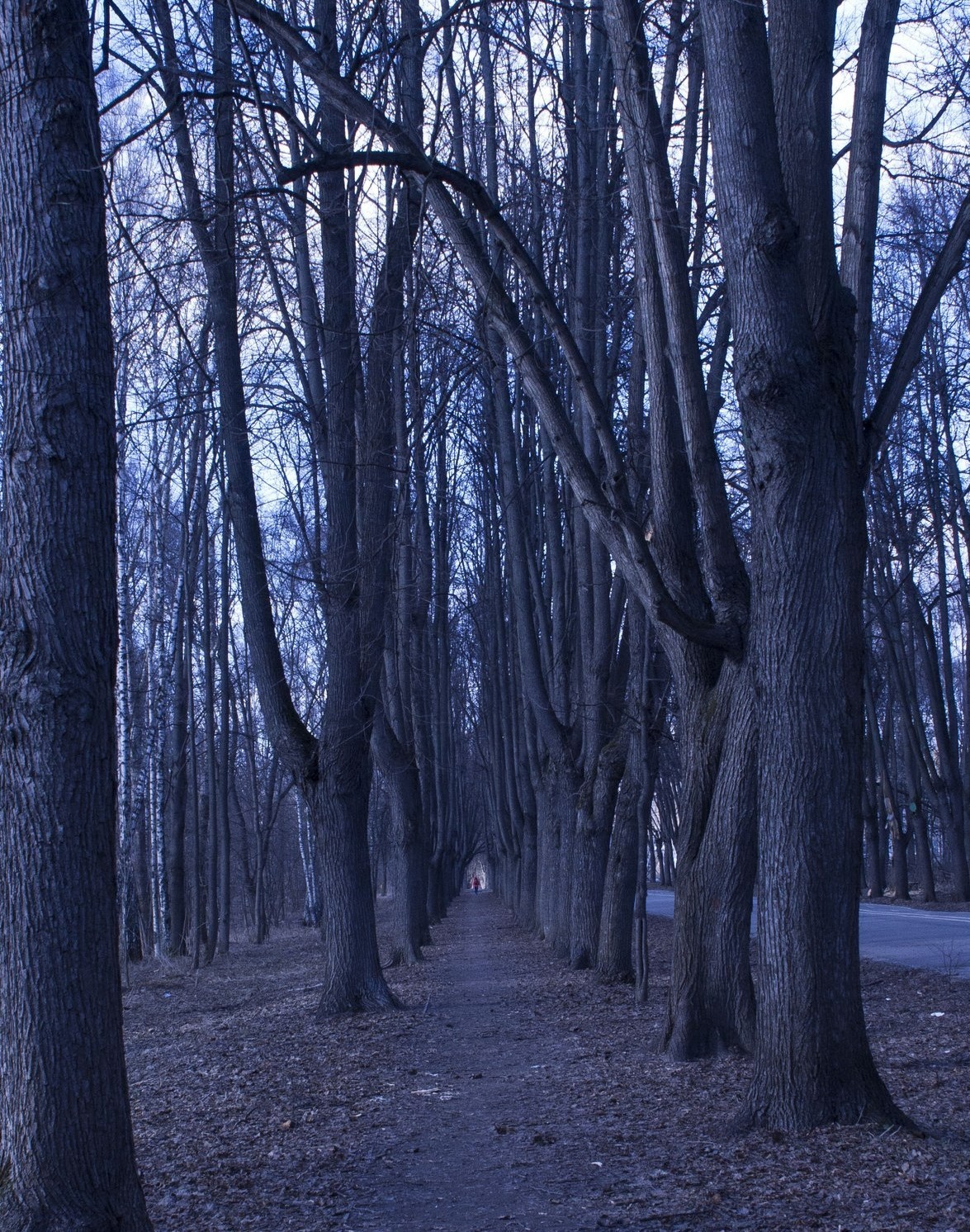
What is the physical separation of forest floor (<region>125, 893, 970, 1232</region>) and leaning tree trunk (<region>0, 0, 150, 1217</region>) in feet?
3.77

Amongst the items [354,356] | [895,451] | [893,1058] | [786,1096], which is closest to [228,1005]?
[354,356]

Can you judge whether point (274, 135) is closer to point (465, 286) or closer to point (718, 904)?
point (465, 286)

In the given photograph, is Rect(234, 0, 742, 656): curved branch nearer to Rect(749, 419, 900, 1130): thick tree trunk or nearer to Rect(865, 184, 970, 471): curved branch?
Rect(749, 419, 900, 1130): thick tree trunk

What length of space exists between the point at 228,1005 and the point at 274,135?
403 inches

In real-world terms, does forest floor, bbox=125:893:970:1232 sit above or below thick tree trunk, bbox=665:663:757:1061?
below

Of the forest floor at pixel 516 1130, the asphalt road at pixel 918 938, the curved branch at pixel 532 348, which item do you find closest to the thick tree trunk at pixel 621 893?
the forest floor at pixel 516 1130

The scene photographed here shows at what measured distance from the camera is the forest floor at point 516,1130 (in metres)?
4.74

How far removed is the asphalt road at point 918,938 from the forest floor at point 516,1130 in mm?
1084

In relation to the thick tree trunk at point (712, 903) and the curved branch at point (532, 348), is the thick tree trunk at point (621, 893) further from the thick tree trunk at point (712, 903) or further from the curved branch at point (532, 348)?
the curved branch at point (532, 348)

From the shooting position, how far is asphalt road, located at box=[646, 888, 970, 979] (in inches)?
510

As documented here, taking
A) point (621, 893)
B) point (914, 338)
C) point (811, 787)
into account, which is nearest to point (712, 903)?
point (811, 787)

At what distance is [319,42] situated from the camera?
913 cm

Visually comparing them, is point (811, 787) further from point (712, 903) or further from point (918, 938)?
point (918, 938)

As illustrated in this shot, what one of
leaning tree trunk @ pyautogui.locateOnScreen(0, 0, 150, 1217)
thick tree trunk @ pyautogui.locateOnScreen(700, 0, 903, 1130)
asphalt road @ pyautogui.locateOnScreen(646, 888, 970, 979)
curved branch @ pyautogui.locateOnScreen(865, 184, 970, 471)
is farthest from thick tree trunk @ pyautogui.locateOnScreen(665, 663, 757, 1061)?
asphalt road @ pyautogui.locateOnScreen(646, 888, 970, 979)
